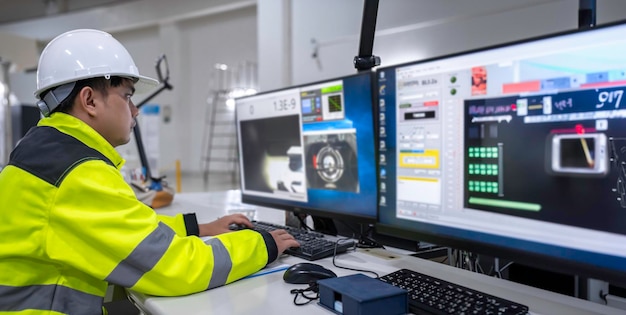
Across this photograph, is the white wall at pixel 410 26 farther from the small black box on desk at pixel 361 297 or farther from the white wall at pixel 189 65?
the small black box on desk at pixel 361 297

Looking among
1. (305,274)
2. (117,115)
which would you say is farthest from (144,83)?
(305,274)

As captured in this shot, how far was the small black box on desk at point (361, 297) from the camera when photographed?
718mm

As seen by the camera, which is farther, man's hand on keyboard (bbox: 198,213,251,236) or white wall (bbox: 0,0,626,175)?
white wall (bbox: 0,0,626,175)

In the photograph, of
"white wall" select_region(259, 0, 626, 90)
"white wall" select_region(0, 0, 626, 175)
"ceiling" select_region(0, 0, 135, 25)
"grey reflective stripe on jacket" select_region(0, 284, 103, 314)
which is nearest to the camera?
"grey reflective stripe on jacket" select_region(0, 284, 103, 314)

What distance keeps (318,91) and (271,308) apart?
2.27 feet

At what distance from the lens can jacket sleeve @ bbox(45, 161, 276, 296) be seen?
82 centimetres

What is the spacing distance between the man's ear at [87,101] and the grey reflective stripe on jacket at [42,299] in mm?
363

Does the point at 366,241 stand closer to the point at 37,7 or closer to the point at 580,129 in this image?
the point at 580,129

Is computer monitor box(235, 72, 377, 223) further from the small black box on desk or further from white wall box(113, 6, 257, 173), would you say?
white wall box(113, 6, 257, 173)

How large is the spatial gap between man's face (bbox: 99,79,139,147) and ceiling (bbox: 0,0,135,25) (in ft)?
20.1

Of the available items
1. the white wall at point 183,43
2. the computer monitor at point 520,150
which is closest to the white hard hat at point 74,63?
the computer monitor at point 520,150

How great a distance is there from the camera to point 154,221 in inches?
34.4

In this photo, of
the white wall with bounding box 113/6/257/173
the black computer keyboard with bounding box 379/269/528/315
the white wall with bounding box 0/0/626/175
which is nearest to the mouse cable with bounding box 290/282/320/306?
the black computer keyboard with bounding box 379/269/528/315

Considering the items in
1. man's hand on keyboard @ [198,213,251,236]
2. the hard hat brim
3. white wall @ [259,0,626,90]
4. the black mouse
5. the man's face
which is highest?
white wall @ [259,0,626,90]
